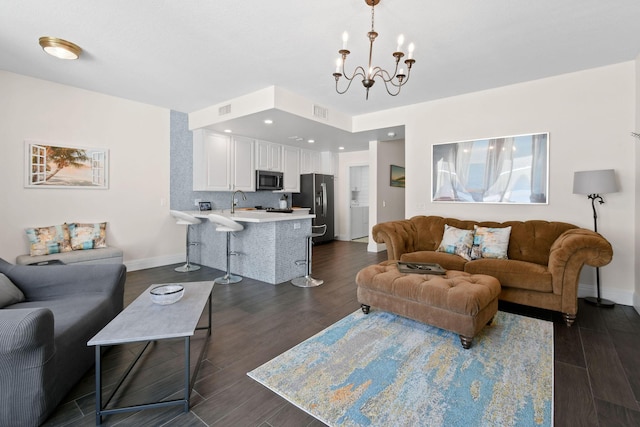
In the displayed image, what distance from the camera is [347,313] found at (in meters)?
2.94

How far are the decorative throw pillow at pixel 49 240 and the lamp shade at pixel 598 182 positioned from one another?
6263mm

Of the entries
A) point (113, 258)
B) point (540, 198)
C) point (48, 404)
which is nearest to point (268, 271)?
point (113, 258)

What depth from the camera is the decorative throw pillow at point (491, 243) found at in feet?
11.0

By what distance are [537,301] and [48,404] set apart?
12.4 ft

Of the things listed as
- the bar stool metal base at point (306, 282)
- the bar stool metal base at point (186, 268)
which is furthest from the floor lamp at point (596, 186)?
the bar stool metal base at point (186, 268)

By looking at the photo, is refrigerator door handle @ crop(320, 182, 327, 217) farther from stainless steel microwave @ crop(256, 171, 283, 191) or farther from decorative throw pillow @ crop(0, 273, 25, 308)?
decorative throw pillow @ crop(0, 273, 25, 308)

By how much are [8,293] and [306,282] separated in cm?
280

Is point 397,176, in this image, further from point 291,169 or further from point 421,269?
point 421,269

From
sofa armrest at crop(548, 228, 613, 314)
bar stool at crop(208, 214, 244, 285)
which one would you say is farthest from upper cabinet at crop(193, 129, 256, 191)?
sofa armrest at crop(548, 228, 613, 314)

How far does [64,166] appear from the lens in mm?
3975

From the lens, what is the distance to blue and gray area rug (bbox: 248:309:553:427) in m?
1.58

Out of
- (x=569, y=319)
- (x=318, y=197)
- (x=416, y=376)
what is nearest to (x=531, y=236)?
(x=569, y=319)

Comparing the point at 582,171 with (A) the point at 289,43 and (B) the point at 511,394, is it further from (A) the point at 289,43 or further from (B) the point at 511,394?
(A) the point at 289,43

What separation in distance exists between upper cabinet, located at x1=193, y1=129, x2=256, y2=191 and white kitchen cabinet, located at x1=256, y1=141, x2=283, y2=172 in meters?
0.16
